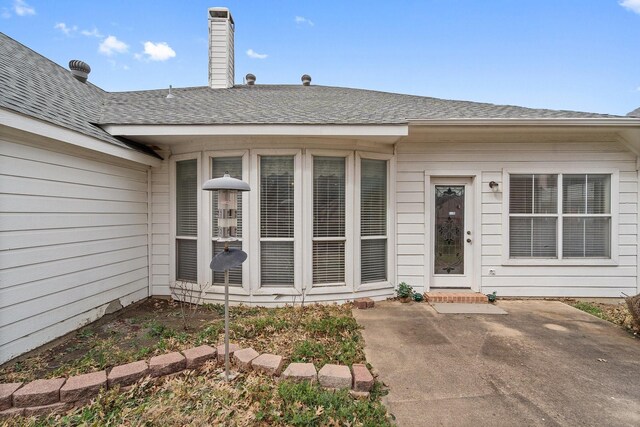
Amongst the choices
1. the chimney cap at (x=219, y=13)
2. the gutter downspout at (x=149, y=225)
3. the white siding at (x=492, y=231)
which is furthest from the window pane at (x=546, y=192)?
the chimney cap at (x=219, y=13)

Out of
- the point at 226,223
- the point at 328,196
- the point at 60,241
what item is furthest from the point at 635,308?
the point at 60,241

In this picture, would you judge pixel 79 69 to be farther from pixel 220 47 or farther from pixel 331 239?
pixel 331 239

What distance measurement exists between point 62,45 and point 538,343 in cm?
1155

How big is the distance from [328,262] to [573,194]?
4.31 meters

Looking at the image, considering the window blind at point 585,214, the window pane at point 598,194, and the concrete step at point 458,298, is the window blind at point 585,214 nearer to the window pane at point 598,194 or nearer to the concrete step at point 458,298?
the window pane at point 598,194

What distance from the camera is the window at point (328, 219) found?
4.27m

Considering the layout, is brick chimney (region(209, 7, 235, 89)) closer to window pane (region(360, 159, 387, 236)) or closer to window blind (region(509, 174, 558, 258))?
window pane (region(360, 159, 387, 236))

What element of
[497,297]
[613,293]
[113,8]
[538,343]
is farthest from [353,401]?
[113,8]

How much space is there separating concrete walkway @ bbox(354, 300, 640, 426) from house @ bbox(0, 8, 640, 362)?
3.45 feet

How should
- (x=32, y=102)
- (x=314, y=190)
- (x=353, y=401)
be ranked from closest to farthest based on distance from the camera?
1. (x=353, y=401)
2. (x=32, y=102)
3. (x=314, y=190)

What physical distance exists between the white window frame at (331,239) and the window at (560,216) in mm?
2790

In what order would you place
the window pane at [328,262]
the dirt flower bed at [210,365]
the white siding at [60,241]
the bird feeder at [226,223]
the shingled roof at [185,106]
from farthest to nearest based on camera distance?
the window pane at [328,262] → the shingled roof at [185,106] → the white siding at [60,241] → the bird feeder at [226,223] → the dirt flower bed at [210,365]

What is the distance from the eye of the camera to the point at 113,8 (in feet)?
19.2

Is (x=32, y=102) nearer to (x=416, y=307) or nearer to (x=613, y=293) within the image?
(x=416, y=307)
